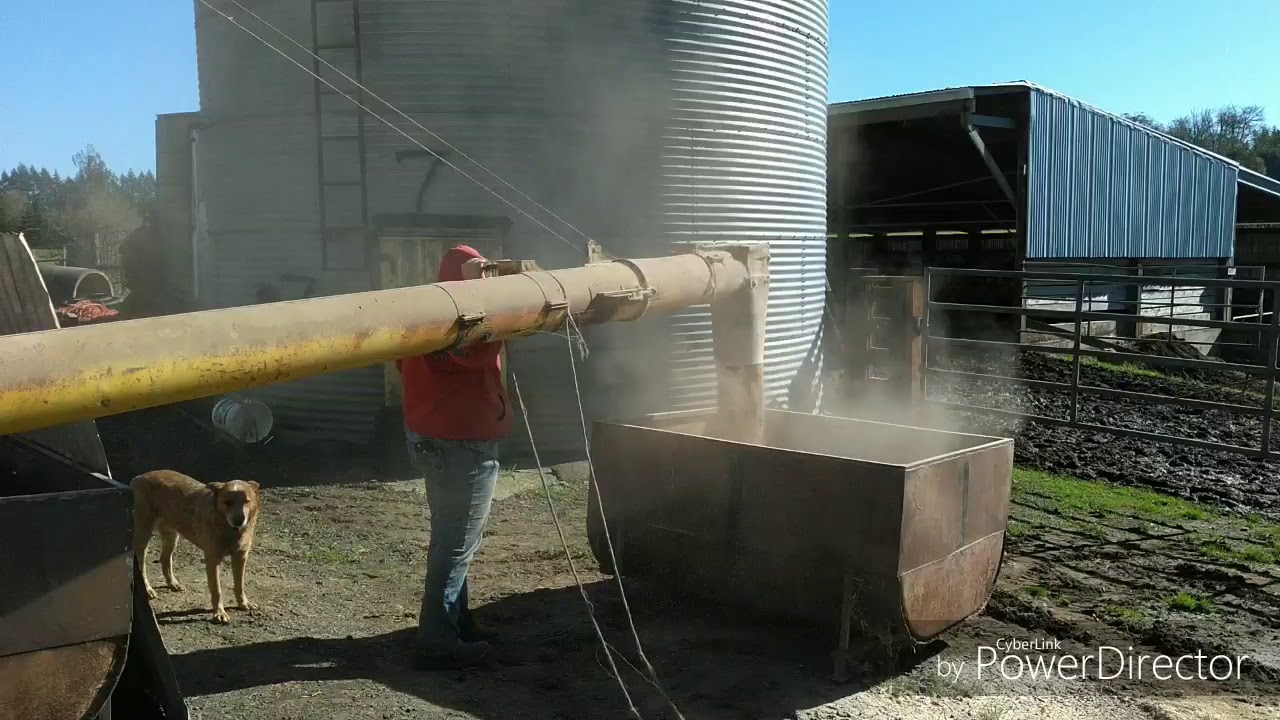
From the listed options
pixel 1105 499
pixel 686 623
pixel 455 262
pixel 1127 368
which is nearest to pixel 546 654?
pixel 686 623

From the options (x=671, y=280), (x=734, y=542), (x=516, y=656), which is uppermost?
(x=671, y=280)

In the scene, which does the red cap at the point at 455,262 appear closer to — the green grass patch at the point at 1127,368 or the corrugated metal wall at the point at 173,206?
the corrugated metal wall at the point at 173,206

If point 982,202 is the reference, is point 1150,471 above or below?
below

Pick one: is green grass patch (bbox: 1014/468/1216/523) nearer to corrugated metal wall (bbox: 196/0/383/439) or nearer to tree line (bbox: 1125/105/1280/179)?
corrugated metal wall (bbox: 196/0/383/439)

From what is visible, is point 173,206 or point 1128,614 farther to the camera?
point 173,206

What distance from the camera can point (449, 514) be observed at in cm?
493

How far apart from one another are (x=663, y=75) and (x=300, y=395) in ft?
16.5

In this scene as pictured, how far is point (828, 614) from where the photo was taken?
5023 mm

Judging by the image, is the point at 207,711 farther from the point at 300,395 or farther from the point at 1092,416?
the point at 1092,416

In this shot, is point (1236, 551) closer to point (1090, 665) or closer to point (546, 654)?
point (1090, 665)

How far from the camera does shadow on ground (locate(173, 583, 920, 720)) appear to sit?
4562 mm

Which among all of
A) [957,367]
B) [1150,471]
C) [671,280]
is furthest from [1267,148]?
[671,280]

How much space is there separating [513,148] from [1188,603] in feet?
22.8

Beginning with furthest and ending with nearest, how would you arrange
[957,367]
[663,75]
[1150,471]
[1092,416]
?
[957,367] → [1092,416] → [663,75] → [1150,471]
